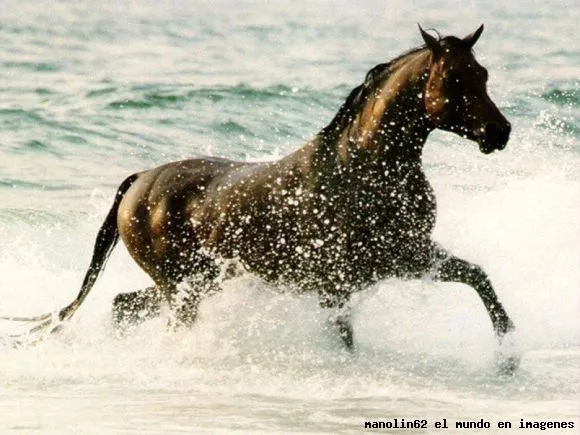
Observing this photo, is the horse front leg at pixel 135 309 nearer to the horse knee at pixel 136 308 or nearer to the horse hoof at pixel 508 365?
the horse knee at pixel 136 308

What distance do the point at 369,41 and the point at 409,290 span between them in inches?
338

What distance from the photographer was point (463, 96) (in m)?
5.52

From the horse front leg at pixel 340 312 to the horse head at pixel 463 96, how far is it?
1008 mm

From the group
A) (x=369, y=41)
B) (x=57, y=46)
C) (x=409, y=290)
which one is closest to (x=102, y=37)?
(x=57, y=46)

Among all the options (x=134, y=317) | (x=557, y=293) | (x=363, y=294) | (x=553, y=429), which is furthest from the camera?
(x=557, y=293)

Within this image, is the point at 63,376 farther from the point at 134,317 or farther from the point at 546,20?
the point at 546,20

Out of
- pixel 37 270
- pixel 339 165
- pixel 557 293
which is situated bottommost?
pixel 37 270

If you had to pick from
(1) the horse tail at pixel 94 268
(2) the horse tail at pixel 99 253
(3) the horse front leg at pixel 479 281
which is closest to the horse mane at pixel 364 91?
(3) the horse front leg at pixel 479 281

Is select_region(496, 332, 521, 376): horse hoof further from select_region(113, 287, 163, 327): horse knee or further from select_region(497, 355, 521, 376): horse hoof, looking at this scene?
select_region(113, 287, 163, 327): horse knee

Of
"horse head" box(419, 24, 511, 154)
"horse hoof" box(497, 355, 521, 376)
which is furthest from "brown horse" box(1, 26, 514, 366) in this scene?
"horse hoof" box(497, 355, 521, 376)

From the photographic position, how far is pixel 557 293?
7633 millimetres

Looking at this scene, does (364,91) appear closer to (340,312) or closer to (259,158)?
(340,312)

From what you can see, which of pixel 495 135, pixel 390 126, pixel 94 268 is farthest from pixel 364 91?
pixel 94 268

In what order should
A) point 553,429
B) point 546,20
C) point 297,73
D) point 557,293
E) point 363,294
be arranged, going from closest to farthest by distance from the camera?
point 553,429 → point 363,294 → point 557,293 → point 297,73 → point 546,20
